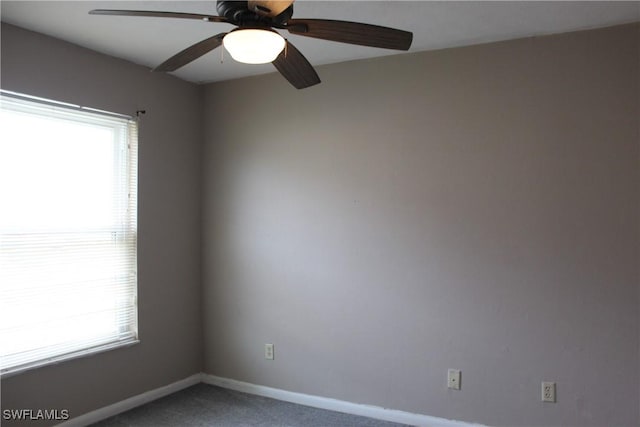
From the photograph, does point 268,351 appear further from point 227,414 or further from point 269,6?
point 269,6

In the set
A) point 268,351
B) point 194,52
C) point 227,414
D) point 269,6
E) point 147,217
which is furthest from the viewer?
point 268,351

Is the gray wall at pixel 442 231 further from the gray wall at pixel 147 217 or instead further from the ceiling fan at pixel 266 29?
the ceiling fan at pixel 266 29

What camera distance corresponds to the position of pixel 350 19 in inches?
105

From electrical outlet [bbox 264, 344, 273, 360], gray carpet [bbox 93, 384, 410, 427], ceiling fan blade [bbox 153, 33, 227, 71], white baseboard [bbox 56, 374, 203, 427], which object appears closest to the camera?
ceiling fan blade [bbox 153, 33, 227, 71]

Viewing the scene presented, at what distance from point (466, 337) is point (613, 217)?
110 centimetres

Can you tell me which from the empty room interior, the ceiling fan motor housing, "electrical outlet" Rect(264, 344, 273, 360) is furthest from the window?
the ceiling fan motor housing

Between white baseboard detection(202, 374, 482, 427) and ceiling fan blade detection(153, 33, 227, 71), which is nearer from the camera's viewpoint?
ceiling fan blade detection(153, 33, 227, 71)

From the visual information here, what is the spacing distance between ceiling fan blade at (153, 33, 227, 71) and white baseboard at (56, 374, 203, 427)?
2.25 m

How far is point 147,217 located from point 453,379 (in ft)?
7.82

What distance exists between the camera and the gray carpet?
10.4 feet

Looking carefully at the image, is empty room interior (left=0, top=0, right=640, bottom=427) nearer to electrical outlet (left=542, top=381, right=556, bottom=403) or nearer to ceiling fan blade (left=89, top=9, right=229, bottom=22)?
electrical outlet (left=542, top=381, right=556, bottom=403)

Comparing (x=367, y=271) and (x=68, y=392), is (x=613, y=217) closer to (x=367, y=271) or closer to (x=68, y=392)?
(x=367, y=271)

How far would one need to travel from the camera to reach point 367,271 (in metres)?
3.34
